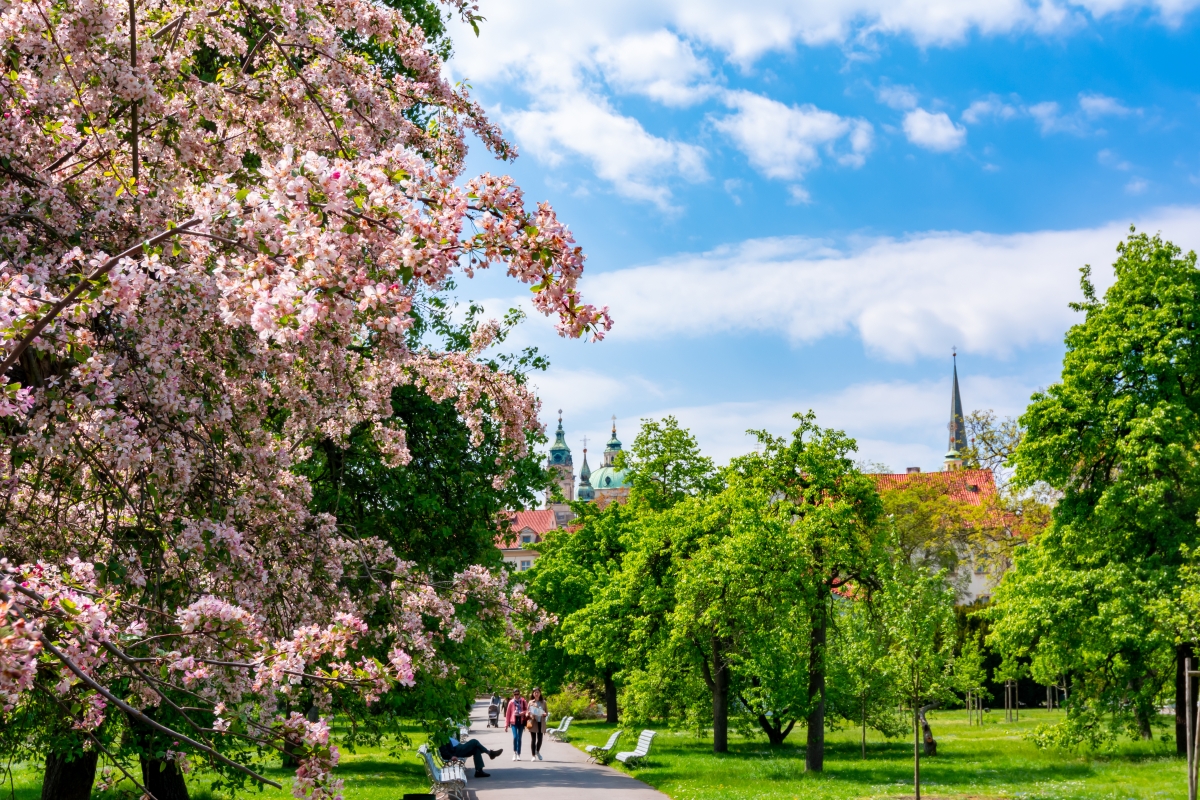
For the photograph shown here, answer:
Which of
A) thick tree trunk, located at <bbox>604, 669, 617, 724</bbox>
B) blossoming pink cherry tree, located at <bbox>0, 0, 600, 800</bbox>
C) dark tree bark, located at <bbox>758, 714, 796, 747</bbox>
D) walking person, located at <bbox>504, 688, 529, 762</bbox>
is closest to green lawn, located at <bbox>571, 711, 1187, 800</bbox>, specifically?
dark tree bark, located at <bbox>758, 714, 796, 747</bbox>

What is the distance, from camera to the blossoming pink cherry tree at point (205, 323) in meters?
4.50

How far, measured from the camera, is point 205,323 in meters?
5.98

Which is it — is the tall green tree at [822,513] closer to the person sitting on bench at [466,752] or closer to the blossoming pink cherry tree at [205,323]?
the person sitting on bench at [466,752]

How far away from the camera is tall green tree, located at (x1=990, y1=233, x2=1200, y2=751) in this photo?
2469 cm

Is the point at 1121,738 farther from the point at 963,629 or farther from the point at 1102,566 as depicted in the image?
the point at 963,629

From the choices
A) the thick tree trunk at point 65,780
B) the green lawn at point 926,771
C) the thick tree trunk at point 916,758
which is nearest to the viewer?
the thick tree trunk at point 65,780

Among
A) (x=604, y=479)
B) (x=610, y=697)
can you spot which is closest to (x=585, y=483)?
(x=604, y=479)

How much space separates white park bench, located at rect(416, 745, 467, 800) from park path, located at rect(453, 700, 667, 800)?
756mm

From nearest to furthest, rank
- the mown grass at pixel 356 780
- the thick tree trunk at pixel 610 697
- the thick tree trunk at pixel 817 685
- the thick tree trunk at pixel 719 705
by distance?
the mown grass at pixel 356 780 → the thick tree trunk at pixel 817 685 → the thick tree trunk at pixel 719 705 → the thick tree trunk at pixel 610 697

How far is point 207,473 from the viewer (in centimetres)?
660

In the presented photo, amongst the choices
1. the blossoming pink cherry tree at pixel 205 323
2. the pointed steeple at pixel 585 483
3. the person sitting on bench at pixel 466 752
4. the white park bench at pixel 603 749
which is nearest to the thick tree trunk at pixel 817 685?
the white park bench at pixel 603 749

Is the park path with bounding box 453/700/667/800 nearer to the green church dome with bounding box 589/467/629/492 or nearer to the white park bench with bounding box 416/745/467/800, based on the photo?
the white park bench with bounding box 416/745/467/800

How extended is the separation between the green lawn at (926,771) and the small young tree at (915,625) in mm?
1823

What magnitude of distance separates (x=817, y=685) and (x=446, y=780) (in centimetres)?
882
